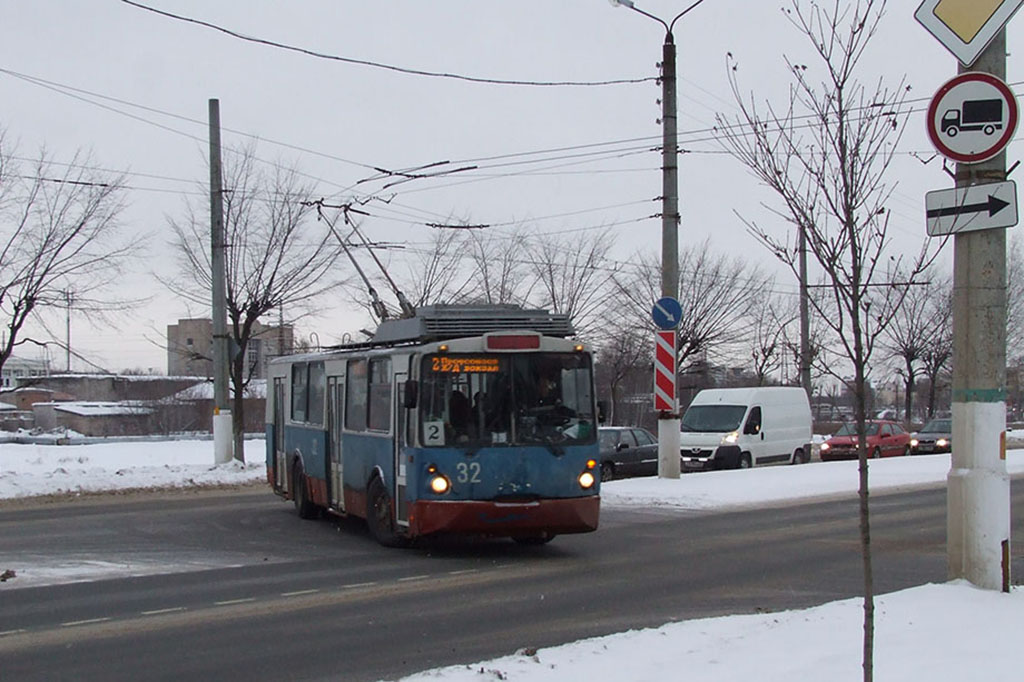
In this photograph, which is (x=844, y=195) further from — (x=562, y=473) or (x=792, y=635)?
(x=562, y=473)

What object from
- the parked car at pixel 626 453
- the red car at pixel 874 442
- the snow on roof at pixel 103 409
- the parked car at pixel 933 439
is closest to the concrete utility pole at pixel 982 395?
the parked car at pixel 626 453

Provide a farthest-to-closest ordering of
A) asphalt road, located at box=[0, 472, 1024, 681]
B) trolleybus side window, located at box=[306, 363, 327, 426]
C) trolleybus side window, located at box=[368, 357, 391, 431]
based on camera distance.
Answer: trolleybus side window, located at box=[306, 363, 327, 426]
trolleybus side window, located at box=[368, 357, 391, 431]
asphalt road, located at box=[0, 472, 1024, 681]

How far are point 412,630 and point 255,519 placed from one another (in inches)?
356

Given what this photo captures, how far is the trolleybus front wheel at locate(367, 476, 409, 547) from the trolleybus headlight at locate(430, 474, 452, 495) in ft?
4.15

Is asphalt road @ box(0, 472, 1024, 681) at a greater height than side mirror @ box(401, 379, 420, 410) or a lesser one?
lesser

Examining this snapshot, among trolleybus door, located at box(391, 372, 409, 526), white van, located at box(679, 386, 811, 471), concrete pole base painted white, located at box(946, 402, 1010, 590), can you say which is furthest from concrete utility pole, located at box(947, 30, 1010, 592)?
white van, located at box(679, 386, 811, 471)

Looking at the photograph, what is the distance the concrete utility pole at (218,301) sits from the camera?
25.9 m

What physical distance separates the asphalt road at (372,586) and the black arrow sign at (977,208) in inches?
137

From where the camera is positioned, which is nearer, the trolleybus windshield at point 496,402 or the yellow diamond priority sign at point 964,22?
the yellow diamond priority sign at point 964,22

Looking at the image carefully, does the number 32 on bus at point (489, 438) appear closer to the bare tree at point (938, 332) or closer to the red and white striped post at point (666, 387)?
the red and white striped post at point (666, 387)

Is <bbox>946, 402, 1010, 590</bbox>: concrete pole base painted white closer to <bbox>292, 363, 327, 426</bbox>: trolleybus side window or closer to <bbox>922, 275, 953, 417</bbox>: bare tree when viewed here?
<bbox>292, 363, 327, 426</bbox>: trolleybus side window

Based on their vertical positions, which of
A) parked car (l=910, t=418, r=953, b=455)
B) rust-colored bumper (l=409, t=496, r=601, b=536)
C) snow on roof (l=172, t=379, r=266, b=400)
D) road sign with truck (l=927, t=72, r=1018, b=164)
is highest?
road sign with truck (l=927, t=72, r=1018, b=164)

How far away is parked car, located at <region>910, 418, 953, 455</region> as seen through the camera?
4012 cm

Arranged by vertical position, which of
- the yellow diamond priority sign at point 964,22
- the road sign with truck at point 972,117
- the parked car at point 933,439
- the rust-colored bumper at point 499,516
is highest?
the yellow diamond priority sign at point 964,22
